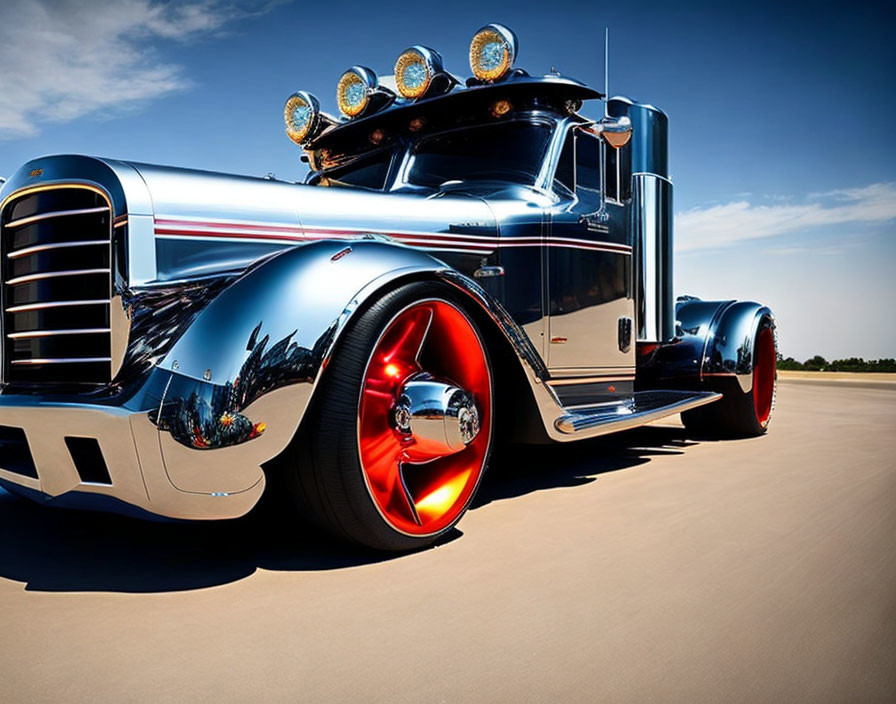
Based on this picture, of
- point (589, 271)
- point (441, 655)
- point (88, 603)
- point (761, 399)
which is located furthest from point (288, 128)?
point (761, 399)

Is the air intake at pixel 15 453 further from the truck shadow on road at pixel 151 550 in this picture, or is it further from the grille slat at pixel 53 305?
the grille slat at pixel 53 305

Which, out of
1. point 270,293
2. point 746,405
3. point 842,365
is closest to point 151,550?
point 270,293

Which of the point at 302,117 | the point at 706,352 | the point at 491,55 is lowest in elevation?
the point at 706,352

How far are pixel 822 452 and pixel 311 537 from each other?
386 centimetres

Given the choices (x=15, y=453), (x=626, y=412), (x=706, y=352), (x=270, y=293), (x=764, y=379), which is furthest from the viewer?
(x=764, y=379)

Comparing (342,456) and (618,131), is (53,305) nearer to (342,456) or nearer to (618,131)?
(342,456)

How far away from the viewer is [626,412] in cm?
437

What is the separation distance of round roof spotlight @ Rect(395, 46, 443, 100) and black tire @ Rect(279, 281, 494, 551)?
230 centimetres

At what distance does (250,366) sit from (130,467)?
1.49ft

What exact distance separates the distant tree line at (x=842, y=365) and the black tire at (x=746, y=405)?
14265 millimetres

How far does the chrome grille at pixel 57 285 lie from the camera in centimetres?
270

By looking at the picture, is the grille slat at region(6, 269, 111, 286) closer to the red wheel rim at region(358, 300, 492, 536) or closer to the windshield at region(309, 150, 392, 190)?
the red wheel rim at region(358, 300, 492, 536)

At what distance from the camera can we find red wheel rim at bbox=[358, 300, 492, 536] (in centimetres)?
277

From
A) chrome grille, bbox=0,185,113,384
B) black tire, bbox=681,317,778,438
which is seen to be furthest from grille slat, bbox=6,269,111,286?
black tire, bbox=681,317,778,438
